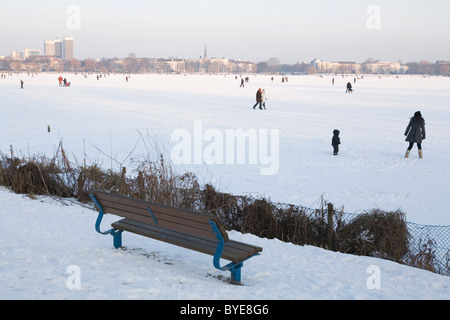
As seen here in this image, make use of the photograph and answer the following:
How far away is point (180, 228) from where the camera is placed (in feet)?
17.3

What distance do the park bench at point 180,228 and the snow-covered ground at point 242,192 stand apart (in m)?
0.29

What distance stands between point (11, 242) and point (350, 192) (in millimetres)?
6484

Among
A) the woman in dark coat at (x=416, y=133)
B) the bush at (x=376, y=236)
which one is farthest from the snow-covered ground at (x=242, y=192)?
the bush at (x=376, y=236)

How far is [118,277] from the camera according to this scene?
510 cm

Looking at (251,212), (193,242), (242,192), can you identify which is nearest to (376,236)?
(251,212)

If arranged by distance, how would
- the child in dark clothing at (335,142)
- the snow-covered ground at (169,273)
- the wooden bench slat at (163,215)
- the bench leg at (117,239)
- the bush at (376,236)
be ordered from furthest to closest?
the child in dark clothing at (335,142), the bush at (376,236), the bench leg at (117,239), the wooden bench slat at (163,215), the snow-covered ground at (169,273)

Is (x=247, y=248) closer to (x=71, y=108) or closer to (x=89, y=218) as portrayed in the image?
(x=89, y=218)

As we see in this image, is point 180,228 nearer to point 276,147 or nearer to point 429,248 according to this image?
point 429,248

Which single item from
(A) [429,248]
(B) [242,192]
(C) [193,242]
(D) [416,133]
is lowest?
(A) [429,248]

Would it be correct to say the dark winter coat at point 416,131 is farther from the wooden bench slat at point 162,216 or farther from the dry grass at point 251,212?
the wooden bench slat at point 162,216

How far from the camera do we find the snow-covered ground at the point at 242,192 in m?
5.07

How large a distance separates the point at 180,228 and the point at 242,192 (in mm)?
4970

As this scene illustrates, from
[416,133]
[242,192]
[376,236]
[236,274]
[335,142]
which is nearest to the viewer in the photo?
[236,274]

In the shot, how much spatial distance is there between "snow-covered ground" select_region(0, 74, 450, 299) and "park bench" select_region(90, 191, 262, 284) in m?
0.29
